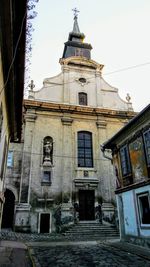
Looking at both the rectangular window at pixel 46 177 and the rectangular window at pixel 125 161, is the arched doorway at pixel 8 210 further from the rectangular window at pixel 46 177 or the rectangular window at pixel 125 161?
the rectangular window at pixel 125 161

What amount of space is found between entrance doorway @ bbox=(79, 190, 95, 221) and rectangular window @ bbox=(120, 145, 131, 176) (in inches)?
255

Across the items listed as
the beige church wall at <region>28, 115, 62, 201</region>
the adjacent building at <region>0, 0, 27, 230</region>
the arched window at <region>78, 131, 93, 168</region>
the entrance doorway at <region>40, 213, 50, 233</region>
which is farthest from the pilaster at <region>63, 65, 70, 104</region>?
the adjacent building at <region>0, 0, 27, 230</region>

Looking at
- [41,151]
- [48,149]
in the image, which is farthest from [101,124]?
[41,151]

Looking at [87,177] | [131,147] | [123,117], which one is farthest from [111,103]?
[131,147]

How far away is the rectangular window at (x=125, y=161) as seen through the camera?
12203mm

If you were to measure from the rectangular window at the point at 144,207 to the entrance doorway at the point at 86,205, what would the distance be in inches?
303

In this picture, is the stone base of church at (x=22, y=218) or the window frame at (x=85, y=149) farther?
the window frame at (x=85, y=149)

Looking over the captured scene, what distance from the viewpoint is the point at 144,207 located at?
34.7ft

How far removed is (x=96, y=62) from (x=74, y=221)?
16.3 m

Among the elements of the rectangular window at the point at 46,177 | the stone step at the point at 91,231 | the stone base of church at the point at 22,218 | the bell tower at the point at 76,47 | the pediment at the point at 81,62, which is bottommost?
the stone step at the point at 91,231

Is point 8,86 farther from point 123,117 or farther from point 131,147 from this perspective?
point 123,117

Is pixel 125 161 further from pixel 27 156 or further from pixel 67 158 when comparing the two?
pixel 27 156

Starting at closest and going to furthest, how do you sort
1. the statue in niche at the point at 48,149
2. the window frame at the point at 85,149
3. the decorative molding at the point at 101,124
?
the statue in niche at the point at 48,149, the window frame at the point at 85,149, the decorative molding at the point at 101,124

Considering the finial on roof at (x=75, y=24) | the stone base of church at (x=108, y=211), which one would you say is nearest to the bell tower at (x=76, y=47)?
the finial on roof at (x=75, y=24)
